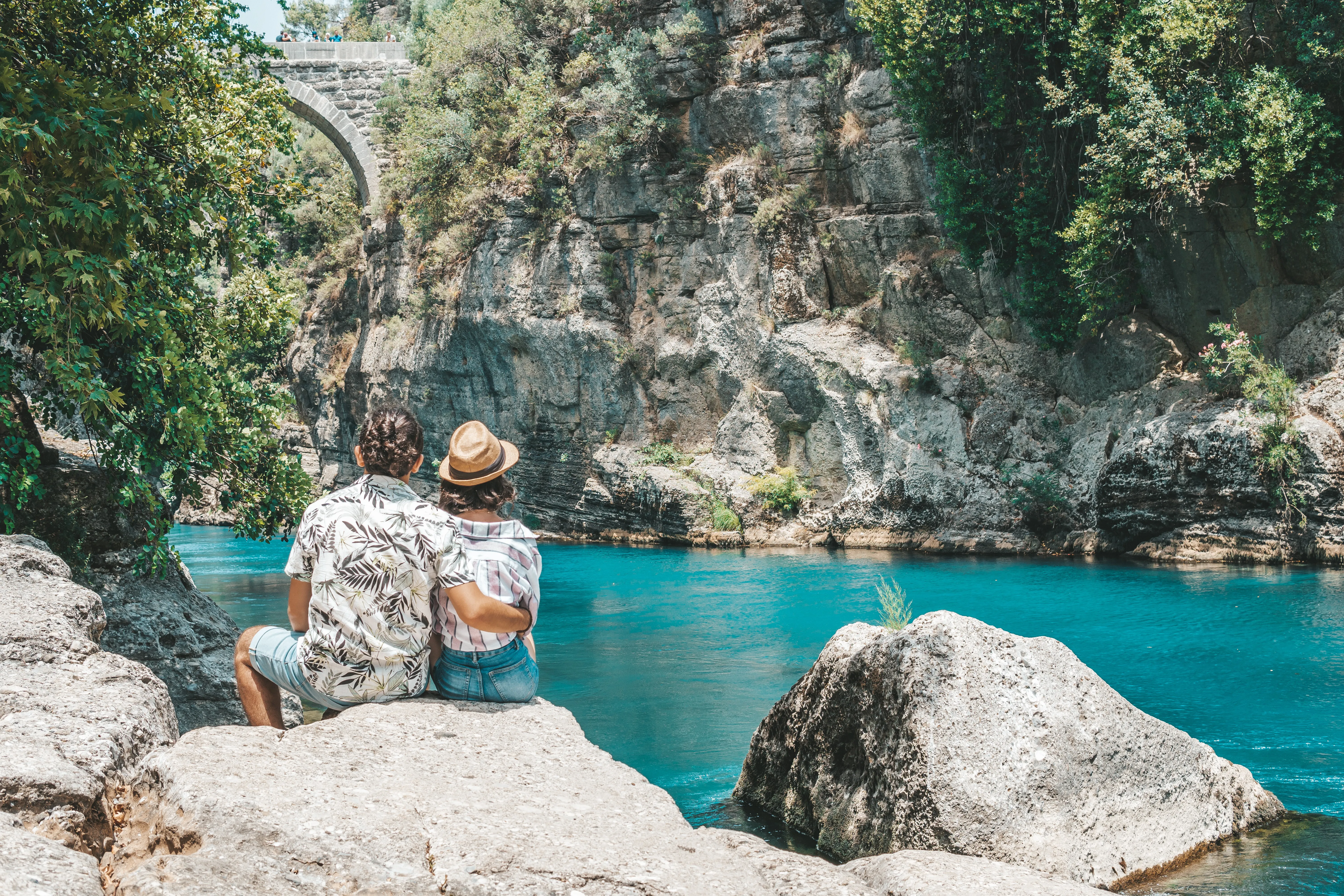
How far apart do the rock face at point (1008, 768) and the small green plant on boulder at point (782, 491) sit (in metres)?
A: 15.7

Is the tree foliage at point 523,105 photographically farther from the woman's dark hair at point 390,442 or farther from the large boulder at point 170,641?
the woman's dark hair at point 390,442

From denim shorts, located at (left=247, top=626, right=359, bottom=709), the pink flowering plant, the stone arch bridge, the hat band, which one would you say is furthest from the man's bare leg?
the stone arch bridge

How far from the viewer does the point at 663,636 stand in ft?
41.7

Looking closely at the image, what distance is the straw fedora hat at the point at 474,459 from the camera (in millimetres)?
4219

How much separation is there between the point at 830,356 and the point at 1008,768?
665 inches

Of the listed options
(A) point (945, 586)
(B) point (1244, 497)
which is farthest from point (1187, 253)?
(A) point (945, 586)

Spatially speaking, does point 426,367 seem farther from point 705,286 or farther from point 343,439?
point 705,286

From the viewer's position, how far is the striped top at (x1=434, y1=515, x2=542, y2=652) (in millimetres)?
4133

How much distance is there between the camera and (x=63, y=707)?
3758mm

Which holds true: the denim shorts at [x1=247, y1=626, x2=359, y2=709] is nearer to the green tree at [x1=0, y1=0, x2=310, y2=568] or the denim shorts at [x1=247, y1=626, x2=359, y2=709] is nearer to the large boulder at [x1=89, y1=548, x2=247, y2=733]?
the green tree at [x1=0, y1=0, x2=310, y2=568]

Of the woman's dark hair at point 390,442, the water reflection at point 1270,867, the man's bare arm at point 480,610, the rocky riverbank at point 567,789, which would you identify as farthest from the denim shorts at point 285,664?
the water reflection at point 1270,867

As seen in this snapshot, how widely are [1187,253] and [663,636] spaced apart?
1118 cm

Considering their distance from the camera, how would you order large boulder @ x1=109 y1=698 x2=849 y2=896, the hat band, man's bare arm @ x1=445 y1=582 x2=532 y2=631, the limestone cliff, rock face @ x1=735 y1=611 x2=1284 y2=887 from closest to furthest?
1. large boulder @ x1=109 y1=698 x2=849 y2=896
2. man's bare arm @ x1=445 y1=582 x2=532 y2=631
3. the hat band
4. rock face @ x1=735 y1=611 x2=1284 y2=887
5. the limestone cliff

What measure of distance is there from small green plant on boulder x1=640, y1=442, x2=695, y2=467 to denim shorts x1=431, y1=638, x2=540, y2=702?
749 inches
